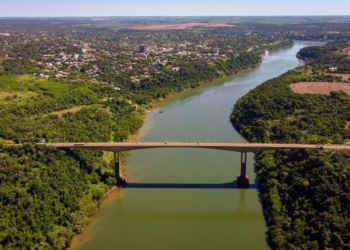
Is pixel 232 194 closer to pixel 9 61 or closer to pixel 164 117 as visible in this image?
pixel 164 117

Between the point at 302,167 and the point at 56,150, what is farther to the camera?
the point at 56,150

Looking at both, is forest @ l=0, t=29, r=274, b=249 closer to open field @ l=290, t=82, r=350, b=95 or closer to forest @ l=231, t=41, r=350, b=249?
forest @ l=231, t=41, r=350, b=249

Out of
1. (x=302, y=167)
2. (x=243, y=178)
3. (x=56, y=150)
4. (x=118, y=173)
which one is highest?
(x=56, y=150)

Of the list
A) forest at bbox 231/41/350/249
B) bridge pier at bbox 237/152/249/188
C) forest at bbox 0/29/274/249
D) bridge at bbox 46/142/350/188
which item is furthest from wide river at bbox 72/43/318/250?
forest at bbox 0/29/274/249

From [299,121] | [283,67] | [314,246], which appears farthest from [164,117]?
[283,67]

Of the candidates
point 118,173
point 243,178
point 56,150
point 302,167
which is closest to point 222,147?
point 243,178

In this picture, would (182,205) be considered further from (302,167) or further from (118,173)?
(302,167)
